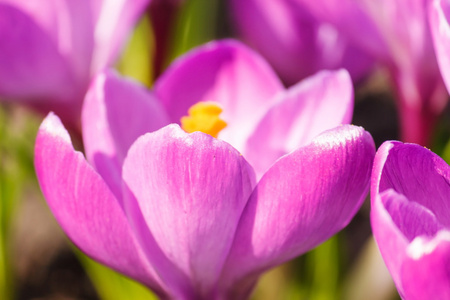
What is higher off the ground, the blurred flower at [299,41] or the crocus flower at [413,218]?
the blurred flower at [299,41]

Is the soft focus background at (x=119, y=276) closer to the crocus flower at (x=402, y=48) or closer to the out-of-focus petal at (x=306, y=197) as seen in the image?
the crocus flower at (x=402, y=48)

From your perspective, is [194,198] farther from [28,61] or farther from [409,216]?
[28,61]

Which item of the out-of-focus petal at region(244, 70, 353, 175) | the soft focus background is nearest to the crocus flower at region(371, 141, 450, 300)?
the out-of-focus petal at region(244, 70, 353, 175)

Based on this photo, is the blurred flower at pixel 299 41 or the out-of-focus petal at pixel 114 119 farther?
the blurred flower at pixel 299 41

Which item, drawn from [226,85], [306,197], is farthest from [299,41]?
[306,197]

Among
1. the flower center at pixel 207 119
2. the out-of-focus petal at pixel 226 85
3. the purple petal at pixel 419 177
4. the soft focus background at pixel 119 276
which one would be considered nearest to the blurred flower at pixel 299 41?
the soft focus background at pixel 119 276

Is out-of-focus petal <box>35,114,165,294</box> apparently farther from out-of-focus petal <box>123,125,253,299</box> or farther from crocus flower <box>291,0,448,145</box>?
crocus flower <box>291,0,448,145</box>

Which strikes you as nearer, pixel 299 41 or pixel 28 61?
pixel 28 61
